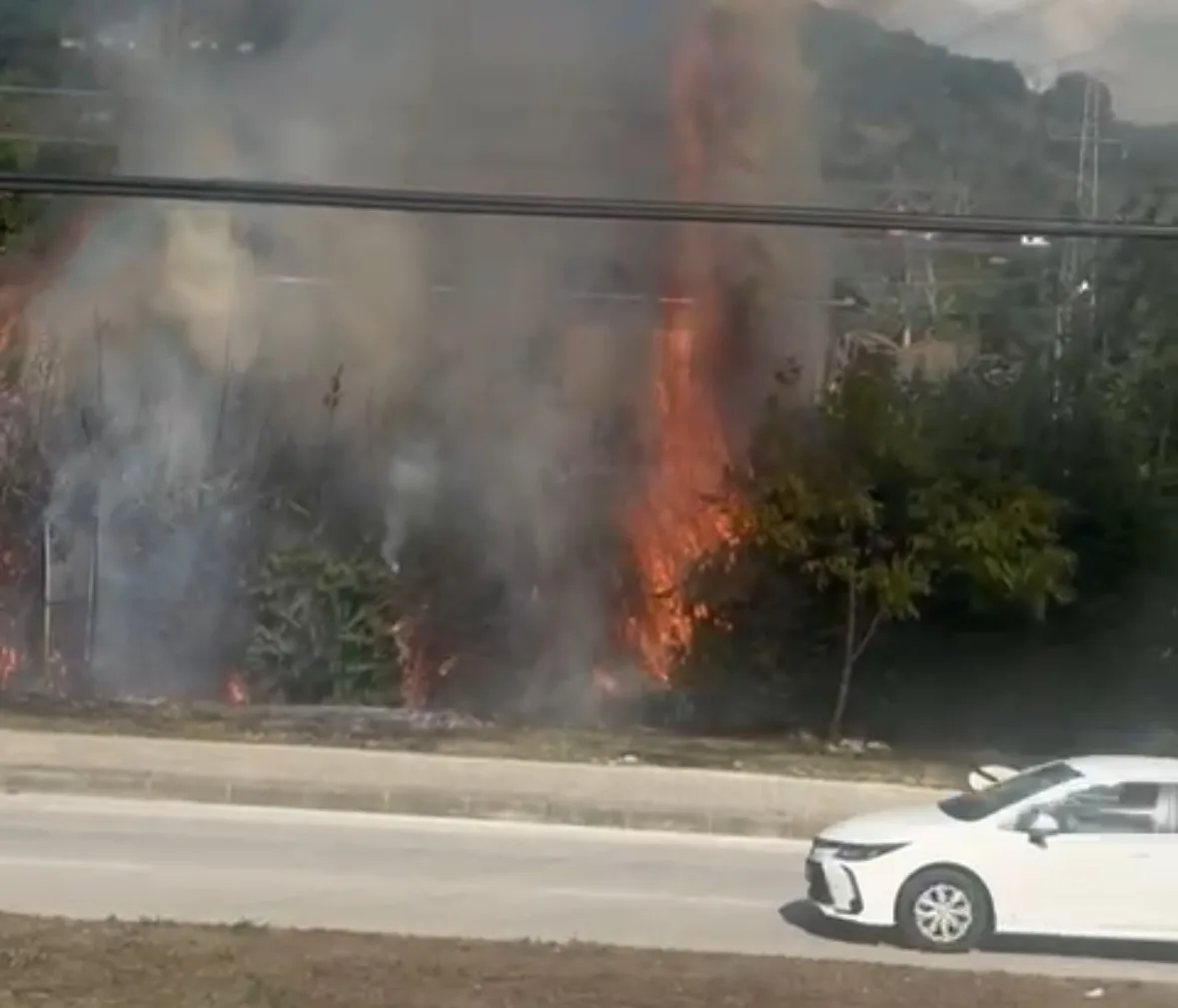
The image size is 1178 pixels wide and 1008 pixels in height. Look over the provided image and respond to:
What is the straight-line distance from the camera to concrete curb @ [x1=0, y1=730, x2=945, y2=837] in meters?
16.7

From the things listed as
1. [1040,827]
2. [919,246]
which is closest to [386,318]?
[919,246]

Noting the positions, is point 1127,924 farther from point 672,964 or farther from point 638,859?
point 638,859

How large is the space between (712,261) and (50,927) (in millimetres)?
21820

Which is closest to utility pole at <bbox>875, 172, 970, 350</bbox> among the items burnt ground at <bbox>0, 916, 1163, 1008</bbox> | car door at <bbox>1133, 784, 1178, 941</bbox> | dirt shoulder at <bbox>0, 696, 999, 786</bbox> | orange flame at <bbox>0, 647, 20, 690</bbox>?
dirt shoulder at <bbox>0, 696, 999, 786</bbox>

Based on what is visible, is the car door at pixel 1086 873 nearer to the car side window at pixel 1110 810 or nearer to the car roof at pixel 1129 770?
the car side window at pixel 1110 810

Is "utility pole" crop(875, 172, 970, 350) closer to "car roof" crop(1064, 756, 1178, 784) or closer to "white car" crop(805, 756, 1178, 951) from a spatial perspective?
"car roof" crop(1064, 756, 1178, 784)

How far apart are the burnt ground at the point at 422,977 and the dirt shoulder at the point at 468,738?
9.94 metres

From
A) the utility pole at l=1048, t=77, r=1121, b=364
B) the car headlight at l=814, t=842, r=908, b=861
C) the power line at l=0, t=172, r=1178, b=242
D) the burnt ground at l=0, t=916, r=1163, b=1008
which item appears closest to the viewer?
the power line at l=0, t=172, r=1178, b=242

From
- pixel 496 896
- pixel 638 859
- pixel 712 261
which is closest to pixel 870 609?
pixel 712 261

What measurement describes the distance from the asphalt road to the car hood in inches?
21.1

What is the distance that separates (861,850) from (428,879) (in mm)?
2825

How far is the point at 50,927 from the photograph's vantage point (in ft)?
32.0

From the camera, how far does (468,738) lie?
71.8 ft

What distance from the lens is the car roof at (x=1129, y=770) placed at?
11.8 m
